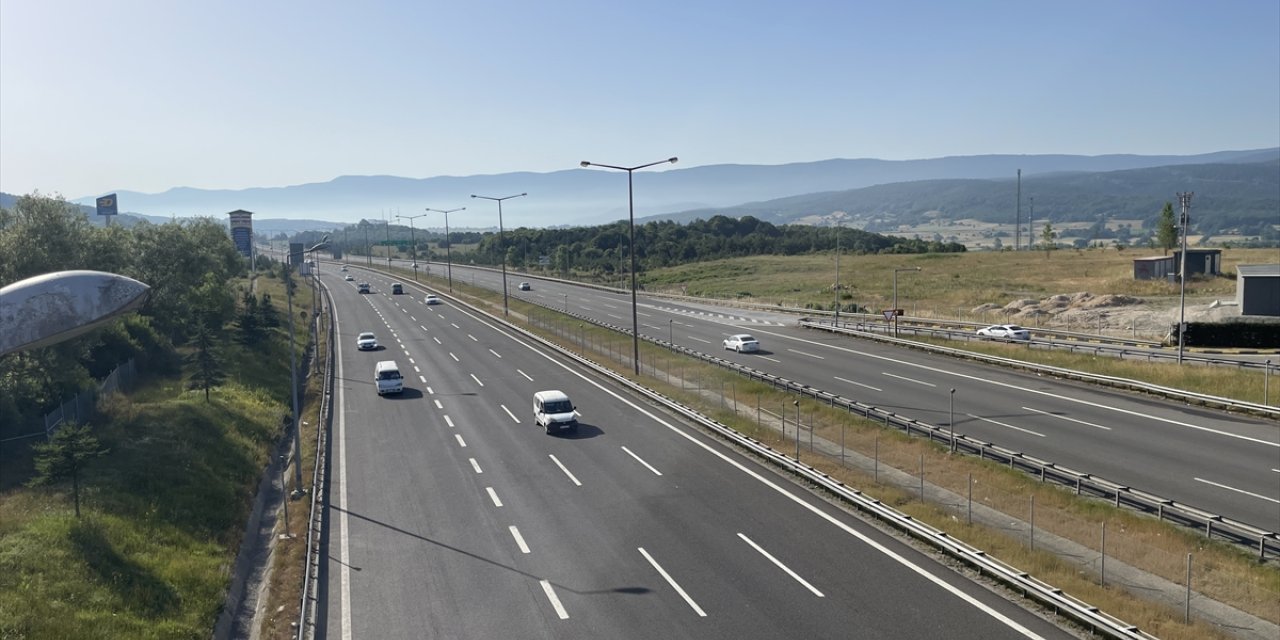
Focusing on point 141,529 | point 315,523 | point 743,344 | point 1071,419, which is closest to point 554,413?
point 315,523

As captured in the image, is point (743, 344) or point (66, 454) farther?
point (743, 344)

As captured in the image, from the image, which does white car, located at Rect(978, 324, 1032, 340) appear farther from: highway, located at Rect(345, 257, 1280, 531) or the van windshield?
the van windshield

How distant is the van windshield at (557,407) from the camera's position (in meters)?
37.5

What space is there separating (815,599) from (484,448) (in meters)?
19.2

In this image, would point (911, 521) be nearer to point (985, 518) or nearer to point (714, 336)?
point (985, 518)

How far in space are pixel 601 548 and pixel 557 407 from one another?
15340 millimetres

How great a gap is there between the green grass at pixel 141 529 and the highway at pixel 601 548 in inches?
131

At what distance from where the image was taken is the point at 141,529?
2564 cm

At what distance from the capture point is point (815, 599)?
62.2 ft

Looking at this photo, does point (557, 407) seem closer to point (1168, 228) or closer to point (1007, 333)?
point (1007, 333)

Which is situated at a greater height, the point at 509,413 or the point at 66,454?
the point at 66,454

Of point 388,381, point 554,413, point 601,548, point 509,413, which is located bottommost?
point 601,548

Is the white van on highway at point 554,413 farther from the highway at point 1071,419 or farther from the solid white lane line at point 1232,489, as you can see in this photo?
the solid white lane line at point 1232,489

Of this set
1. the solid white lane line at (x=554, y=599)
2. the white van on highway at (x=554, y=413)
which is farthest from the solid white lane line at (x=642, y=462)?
the solid white lane line at (x=554, y=599)
